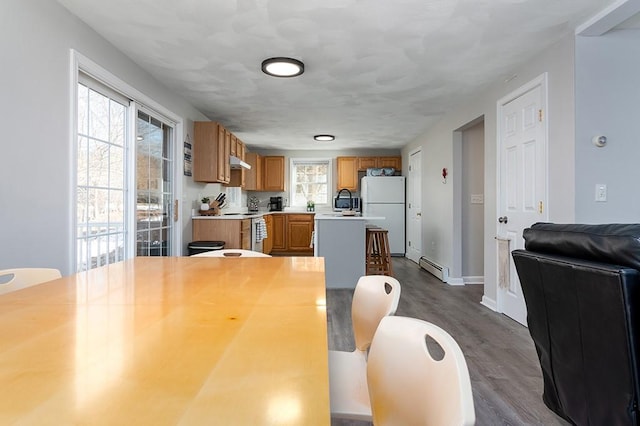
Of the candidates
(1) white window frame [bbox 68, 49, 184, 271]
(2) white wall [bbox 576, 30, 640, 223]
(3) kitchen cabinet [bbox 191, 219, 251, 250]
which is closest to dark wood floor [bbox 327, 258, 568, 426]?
(2) white wall [bbox 576, 30, 640, 223]

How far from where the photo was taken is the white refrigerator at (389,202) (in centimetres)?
702

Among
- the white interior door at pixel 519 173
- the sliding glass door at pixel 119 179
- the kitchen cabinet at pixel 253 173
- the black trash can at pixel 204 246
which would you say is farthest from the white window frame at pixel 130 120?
the white interior door at pixel 519 173

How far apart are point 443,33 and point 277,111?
98.4 inches

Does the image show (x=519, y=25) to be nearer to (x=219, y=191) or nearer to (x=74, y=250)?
(x=74, y=250)

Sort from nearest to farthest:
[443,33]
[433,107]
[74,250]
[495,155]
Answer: [74,250]
[443,33]
[495,155]
[433,107]

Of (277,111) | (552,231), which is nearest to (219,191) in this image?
(277,111)

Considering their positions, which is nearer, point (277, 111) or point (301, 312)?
point (301, 312)

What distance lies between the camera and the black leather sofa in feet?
3.90

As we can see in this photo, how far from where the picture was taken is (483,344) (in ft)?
8.55

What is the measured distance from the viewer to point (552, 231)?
60.9 inches

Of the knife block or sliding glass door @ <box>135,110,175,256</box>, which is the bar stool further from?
sliding glass door @ <box>135,110,175,256</box>

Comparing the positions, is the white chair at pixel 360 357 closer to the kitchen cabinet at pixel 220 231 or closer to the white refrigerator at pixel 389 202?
the kitchen cabinet at pixel 220 231

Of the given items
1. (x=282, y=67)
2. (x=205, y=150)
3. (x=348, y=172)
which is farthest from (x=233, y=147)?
(x=348, y=172)

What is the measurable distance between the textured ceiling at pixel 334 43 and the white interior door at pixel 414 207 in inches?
81.0
